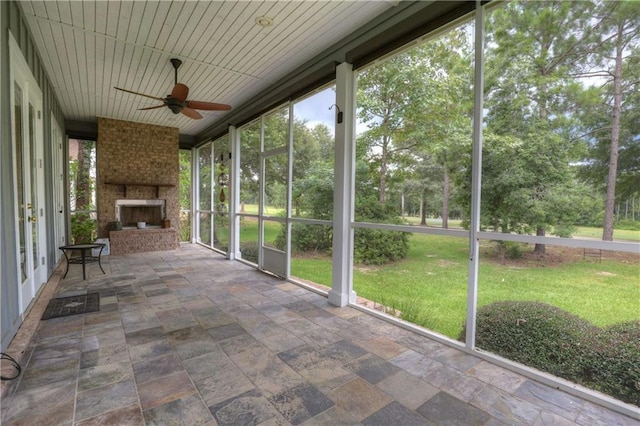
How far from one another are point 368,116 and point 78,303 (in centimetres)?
400

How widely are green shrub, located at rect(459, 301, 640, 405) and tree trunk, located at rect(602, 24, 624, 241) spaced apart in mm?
767

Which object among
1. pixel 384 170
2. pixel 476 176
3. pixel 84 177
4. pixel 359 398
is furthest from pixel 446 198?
pixel 84 177

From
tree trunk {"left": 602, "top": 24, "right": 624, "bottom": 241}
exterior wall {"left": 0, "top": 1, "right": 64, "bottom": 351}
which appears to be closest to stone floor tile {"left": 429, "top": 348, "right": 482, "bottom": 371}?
tree trunk {"left": 602, "top": 24, "right": 624, "bottom": 241}

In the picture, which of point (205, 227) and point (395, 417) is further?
point (205, 227)

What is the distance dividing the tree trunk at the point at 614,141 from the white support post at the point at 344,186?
2.20 meters

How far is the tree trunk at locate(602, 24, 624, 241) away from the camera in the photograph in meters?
1.90

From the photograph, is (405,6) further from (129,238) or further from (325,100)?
(129,238)

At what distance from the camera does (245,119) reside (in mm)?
5805

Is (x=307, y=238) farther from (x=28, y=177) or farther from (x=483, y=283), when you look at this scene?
(x=28, y=177)

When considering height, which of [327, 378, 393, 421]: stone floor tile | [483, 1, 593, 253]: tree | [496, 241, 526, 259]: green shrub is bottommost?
[327, 378, 393, 421]: stone floor tile

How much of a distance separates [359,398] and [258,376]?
2.31ft

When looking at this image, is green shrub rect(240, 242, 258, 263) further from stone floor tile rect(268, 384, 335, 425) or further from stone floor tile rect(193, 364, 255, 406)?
stone floor tile rect(268, 384, 335, 425)

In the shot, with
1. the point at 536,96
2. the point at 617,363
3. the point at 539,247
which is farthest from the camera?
the point at 539,247

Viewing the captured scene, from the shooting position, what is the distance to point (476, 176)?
247 cm
